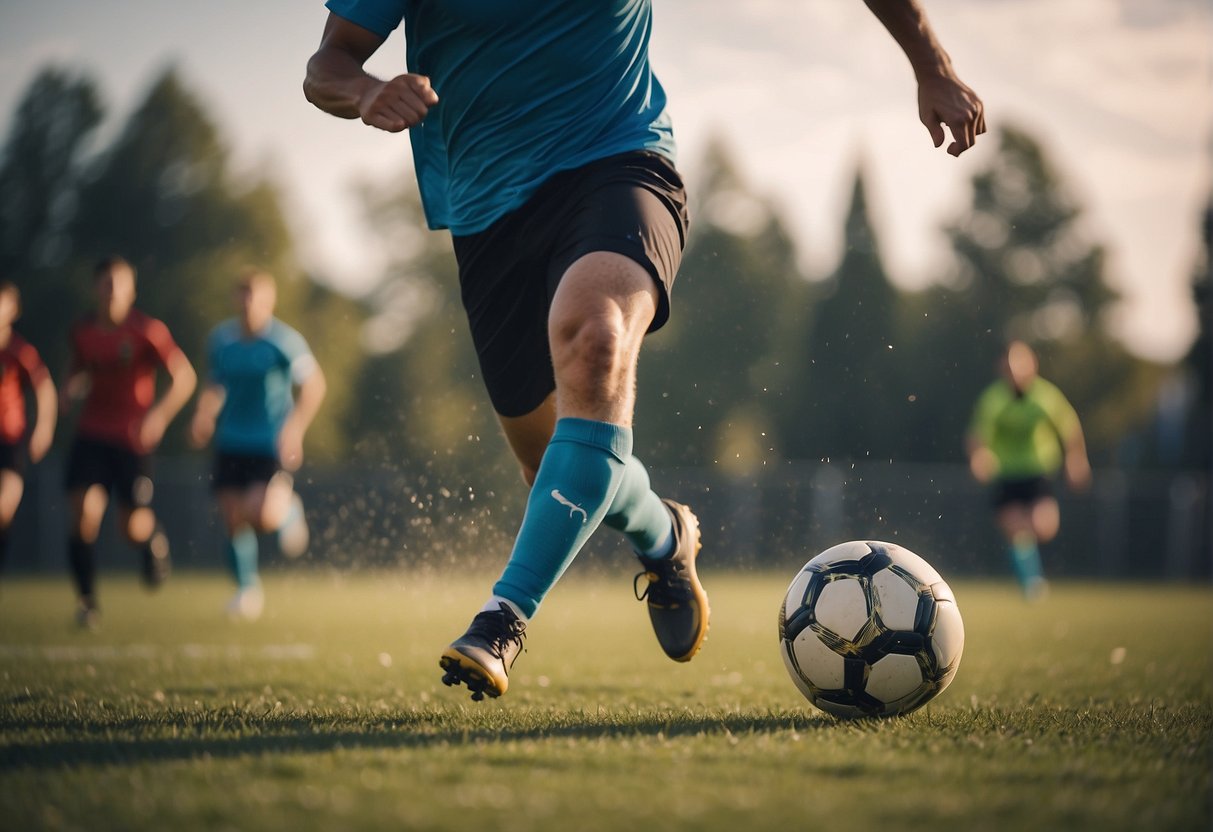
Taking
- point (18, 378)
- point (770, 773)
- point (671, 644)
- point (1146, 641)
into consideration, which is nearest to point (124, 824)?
point (770, 773)

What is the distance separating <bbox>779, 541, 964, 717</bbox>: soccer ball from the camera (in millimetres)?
3215

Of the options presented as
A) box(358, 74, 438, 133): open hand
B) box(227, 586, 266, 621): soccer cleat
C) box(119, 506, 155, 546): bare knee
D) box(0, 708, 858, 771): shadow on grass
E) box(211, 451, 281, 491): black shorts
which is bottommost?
box(227, 586, 266, 621): soccer cleat

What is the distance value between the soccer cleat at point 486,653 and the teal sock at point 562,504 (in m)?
0.08

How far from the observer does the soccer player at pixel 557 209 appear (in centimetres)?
308

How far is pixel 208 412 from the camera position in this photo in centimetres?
945

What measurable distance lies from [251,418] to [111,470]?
49.3 inches

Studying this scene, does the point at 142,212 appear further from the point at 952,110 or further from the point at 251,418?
the point at 952,110

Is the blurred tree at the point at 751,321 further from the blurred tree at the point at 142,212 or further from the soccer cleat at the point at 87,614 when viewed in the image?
the soccer cleat at the point at 87,614

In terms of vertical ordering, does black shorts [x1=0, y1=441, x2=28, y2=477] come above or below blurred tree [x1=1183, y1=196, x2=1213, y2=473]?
below

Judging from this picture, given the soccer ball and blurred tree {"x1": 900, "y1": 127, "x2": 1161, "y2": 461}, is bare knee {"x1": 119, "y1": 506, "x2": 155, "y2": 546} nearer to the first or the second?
the soccer ball

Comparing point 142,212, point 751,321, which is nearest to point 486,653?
point 751,321

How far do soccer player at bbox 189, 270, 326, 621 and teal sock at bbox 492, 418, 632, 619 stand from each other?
633cm

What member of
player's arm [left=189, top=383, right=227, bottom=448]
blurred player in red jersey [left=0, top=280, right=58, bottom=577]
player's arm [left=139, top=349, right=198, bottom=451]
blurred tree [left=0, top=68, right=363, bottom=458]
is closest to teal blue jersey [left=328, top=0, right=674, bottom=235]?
player's arm [left=139, top=349, right=198, bottom=451]

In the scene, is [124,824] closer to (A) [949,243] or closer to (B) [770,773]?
(B) [770,773]
